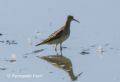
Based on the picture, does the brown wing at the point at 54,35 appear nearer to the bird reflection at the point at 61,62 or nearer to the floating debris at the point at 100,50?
the bird reflection at the point at 61,62

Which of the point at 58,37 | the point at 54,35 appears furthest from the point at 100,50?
the point at 54,35

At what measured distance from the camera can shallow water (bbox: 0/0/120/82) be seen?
13.8m

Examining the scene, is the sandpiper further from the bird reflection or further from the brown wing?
the bird reflection

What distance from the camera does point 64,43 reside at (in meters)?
17.4

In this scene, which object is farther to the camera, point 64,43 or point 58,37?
point 64,43

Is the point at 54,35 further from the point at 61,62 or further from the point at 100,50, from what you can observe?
the point at 61,62

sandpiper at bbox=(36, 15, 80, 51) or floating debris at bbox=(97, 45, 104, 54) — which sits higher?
sandpiper at bbox=(36, 15, 80, 51)

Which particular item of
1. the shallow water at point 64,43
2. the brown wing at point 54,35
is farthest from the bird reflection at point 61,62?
the brown wing at point 54,35

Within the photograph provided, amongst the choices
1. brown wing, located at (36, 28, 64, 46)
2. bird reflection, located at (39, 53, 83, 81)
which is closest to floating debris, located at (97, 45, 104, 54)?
bird reflection, located at (39, 53, 83, 81)

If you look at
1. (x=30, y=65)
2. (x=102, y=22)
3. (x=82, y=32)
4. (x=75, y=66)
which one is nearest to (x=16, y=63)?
(x=30, y=65)

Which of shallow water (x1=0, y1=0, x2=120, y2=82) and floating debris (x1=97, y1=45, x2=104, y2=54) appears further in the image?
floating debris (x1=97, y1=45, x2=104, y2=54)

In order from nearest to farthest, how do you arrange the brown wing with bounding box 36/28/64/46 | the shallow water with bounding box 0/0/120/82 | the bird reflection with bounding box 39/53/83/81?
the shallow water with bounding box 0/0/120/82 → the bird reflection with bounding box 39/53/83/81 → the brown wing with bounding box 36/28/64/46

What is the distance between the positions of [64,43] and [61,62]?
7.82 ft

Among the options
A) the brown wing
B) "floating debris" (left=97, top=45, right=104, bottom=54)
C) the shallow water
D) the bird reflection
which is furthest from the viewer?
the brown wing
